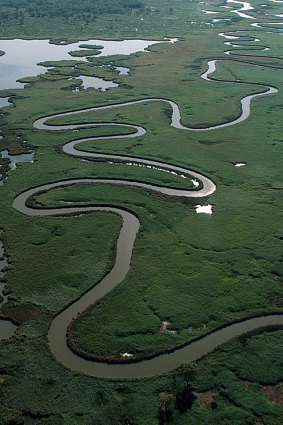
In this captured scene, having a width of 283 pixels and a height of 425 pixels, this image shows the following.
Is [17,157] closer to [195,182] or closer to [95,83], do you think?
[195,182]

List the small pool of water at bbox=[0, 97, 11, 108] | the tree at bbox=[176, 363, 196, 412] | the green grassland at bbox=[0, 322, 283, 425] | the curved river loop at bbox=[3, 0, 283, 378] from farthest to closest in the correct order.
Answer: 1. the small pool of water at bbox=[0, 97, 11, 108]
2. the curved river loop at bbox=[3, 0, 283, 378]
3. the tree at bbox=[176, 363, 196, 412]
4. the green grassland at bbox=[0, 322, 283, 425]

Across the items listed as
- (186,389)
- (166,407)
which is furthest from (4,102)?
(166,407)

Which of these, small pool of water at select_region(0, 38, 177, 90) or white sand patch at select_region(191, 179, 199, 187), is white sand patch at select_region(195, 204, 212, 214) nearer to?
white sand patch at select_region(191, 179, 199, 187)

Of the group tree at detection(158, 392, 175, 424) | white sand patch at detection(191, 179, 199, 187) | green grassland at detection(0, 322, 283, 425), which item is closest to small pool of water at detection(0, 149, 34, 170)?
white sand patch at detection(191, 179, 199, 187)

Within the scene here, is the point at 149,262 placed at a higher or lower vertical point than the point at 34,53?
lower

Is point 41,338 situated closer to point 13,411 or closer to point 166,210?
point 13,411

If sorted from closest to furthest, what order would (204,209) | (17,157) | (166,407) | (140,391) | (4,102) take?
(166,407) < (140,391) < (204,209) < (17,157) < (4,102)

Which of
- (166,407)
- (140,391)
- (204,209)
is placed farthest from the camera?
(204,209)

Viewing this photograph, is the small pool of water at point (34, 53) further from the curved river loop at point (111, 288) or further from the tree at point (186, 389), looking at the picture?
the tree at point (186, 389)

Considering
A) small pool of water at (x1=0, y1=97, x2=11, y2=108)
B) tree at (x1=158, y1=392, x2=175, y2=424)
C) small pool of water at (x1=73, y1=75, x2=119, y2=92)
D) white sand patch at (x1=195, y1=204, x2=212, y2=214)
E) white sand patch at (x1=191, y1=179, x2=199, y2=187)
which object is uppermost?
small pool of water at (x1=73, y1=75, x2=119, y2=92)
